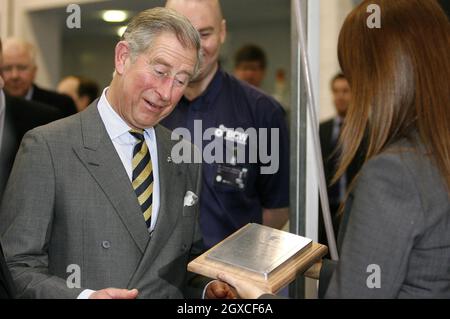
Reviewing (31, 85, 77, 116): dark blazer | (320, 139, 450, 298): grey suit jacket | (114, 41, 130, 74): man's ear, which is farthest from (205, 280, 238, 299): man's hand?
(31, 85, 77, 116): dark blazer

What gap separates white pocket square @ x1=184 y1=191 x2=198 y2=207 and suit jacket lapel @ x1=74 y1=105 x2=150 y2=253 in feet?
0.55

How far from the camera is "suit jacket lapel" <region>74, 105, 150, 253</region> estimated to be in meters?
1.48

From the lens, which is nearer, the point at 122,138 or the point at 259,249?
the point at 259,249

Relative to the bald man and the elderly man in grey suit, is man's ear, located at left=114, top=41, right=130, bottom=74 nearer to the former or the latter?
the elderly man in grey suit

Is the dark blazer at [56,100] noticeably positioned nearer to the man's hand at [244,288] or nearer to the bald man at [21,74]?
the bald man at [21,74]

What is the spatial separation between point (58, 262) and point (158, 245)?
23cm

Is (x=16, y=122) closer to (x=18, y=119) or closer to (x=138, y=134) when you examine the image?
(x=18, y=119)

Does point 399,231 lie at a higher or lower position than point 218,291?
higher

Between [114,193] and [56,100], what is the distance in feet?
3.97

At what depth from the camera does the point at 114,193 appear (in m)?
1.49

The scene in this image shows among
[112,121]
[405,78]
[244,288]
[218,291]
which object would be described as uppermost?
[405,78]

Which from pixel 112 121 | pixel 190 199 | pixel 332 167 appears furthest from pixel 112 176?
pixel 332 167

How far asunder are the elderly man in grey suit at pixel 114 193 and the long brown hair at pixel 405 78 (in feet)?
1.54
